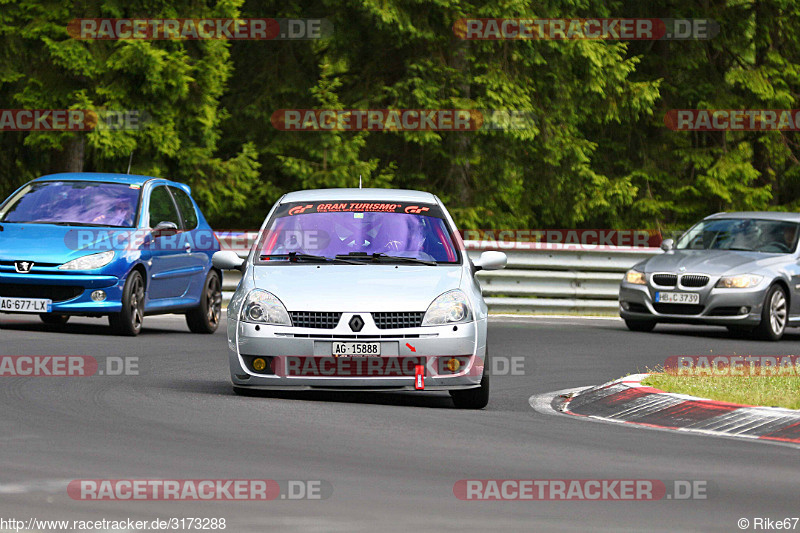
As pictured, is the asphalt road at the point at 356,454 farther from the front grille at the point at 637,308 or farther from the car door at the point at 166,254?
the front grille at the point at 637,308

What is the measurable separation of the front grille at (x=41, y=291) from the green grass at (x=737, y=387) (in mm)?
6394

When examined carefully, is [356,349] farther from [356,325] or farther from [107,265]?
[107,265]

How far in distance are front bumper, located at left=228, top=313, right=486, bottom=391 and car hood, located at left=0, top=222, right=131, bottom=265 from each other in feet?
18.1

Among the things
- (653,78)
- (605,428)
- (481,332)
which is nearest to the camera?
(605,428)

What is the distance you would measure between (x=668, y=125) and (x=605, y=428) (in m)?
27.9

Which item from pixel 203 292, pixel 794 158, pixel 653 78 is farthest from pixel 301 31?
pixel 203 292

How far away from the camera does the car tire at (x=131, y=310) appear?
16.0 metres

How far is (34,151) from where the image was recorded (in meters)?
28.5

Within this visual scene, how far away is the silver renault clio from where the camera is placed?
10.4 m

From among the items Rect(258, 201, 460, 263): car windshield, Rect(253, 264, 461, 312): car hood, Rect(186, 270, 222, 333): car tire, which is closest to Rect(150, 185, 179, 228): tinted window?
Rect(186, 270, 222, 333): car tire

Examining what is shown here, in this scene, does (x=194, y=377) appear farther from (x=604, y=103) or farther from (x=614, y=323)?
(x=604, y=103)

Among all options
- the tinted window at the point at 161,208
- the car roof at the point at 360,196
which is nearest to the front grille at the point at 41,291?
the tinted window at the point at 161,208

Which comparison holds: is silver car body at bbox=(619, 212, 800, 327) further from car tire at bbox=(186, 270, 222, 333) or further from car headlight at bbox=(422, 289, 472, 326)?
car headlight at bbox=(422, 289, 472, 326)

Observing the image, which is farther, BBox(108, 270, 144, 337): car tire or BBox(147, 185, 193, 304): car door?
BBox(147, 185, 193, 304): car door
